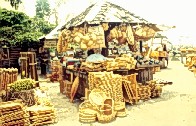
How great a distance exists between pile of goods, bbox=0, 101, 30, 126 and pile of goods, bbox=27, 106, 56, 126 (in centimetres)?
25

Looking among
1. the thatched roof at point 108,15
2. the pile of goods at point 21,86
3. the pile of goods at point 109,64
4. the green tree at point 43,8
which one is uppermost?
the green tree at point 43,8

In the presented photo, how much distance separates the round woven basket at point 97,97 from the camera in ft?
29.5

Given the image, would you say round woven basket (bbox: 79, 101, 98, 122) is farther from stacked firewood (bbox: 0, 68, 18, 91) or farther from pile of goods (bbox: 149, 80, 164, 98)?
stacked firewood (bbox: 0, 68, 18, 91)

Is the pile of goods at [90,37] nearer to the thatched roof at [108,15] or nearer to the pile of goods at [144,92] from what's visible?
the thatched roof at [108,15]

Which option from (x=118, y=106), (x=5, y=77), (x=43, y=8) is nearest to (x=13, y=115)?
(x=118, y=106)

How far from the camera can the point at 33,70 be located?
47.0 feet

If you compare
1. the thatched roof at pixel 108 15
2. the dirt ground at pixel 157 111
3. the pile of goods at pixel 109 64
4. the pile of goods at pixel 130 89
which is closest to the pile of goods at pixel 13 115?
the dirt ground at pixel 157 111

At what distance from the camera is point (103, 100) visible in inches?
352

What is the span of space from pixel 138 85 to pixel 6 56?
1499 cm

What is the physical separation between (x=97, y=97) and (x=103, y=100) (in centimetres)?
33

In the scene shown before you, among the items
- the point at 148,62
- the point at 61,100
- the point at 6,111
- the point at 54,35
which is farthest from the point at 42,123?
the point at 54,35

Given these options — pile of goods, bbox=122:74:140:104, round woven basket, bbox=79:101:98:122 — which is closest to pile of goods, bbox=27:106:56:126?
round woven basket, bbox=79:101:98:122

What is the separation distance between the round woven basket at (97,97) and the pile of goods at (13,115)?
2.13 metres

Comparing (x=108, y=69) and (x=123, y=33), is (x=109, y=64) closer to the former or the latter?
(x=108, y=69)
